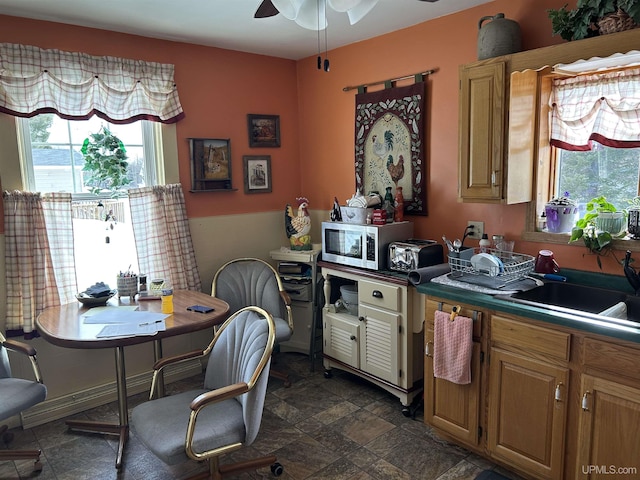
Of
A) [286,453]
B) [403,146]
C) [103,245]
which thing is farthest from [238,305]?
[403,146]

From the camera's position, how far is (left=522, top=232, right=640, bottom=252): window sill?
7.62ft

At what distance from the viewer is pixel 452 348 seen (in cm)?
241

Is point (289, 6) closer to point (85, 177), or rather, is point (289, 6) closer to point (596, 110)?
point (596, 110)

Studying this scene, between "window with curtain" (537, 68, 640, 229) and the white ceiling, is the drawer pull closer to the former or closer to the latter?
"window with curtain" (537, 68, 640, 229)

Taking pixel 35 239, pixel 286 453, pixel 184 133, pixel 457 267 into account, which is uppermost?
pixel 184 133

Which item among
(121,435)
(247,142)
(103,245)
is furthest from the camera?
(247,142)

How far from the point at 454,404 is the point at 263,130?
2546 millimetres

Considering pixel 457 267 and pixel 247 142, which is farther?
pixel 247 142

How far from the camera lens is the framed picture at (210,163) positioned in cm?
355

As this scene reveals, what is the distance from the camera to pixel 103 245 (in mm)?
3262

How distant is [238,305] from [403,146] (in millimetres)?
1673

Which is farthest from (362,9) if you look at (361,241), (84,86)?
(84,86)

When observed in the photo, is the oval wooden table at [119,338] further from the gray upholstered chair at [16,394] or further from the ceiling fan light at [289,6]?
the ceiling fan light at [289,6]

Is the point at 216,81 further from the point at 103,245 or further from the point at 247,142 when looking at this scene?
the point at 103,245
